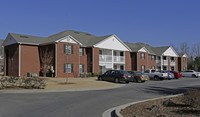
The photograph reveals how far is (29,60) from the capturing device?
29.6 metres

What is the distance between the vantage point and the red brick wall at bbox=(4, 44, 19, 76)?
29297 millimetres

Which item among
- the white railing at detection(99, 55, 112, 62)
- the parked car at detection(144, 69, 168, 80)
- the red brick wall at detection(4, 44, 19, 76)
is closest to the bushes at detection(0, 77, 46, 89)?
the red brick wall at detection(4, 44, 19, 76)

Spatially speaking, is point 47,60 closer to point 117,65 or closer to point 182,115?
point 117,65

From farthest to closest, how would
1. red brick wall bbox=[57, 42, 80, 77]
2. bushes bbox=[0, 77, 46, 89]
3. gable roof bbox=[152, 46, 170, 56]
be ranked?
gable roof bbox=[152, 46, 170, 56], red brick wall bbox=[57, 42, 80, 77], bushes bbox=[0, 77, 46, 89]

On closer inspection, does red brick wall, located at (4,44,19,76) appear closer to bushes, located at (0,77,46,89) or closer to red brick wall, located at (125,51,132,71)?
bushes, located at (0,77,46,89)

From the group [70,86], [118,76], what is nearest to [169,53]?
[118,76]

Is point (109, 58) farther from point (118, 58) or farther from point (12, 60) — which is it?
point (12, 60)

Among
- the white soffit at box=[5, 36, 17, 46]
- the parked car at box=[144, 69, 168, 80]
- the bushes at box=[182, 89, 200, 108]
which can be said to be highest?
the white soffit at box=[5, 36, 17, 46]

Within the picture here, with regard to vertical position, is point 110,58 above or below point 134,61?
above

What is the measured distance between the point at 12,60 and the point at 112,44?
55.8 feet

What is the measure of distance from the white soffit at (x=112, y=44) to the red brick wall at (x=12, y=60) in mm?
12235

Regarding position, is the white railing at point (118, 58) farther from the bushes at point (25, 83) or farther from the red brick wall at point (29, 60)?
the bushes at point (25, 83)

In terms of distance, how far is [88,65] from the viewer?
3366 cm

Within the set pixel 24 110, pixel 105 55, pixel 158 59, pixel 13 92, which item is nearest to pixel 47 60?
pixel 105 55
